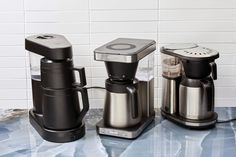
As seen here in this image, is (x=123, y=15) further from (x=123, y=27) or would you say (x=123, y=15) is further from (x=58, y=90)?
(x=58, y=90)

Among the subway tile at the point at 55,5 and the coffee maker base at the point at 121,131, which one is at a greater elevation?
the subway tile at the point at 55,5

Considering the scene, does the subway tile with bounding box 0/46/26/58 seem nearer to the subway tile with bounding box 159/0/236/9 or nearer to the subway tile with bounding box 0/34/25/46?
the subway tile with bounding box 0/34/25/46

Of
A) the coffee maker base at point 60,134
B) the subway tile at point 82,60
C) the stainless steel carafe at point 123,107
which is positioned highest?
the subway tile at point 82,60

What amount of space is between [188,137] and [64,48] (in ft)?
1.81

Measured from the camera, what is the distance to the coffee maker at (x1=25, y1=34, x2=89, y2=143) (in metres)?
1.37

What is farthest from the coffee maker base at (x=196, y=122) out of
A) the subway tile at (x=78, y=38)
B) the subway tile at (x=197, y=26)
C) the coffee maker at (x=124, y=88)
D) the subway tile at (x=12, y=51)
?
the subway tile at (x=12, y=51)

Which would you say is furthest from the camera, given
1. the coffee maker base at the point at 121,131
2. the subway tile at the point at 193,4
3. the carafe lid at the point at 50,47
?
the subway tile at the point at 193,4

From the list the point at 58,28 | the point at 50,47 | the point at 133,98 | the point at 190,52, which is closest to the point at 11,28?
the point at 58,28

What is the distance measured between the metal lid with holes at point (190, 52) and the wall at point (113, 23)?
0.38ft

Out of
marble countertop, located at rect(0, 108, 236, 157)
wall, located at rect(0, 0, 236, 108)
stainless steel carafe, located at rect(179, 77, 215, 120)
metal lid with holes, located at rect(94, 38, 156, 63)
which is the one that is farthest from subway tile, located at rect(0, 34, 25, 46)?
stainless steel carafe, located at rect(179, 77, 215, 120)

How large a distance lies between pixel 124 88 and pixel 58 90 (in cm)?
23

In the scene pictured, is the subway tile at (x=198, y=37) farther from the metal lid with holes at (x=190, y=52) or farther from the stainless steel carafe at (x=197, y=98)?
the stainless steel carafe at (x=197, y=98)

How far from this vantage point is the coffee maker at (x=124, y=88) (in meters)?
1.38

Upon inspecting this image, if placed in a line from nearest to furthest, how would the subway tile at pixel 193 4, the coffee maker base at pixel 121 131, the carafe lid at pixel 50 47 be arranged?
the carafe lid at pixel 50 47, the coffee maker base at pixel 121 131, the subway tile at pixel 193 4
